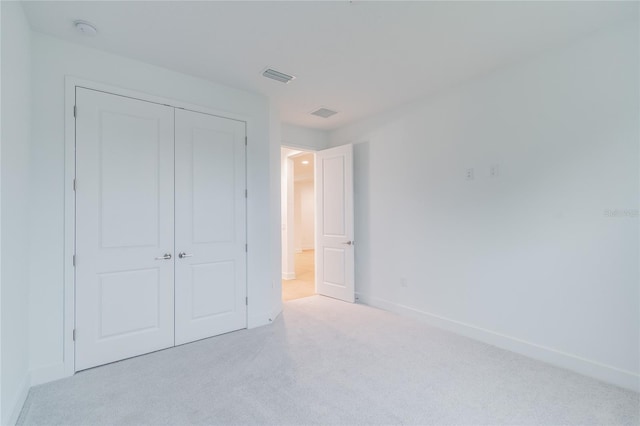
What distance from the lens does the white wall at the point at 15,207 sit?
174 centimetres

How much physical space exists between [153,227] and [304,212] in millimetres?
8979

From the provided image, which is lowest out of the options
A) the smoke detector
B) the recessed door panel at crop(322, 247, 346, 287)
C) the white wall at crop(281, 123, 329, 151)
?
the recessed door panel at crop(322, 247, 346, 287)

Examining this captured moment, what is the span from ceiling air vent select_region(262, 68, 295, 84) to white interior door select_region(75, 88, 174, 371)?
3.32 feet

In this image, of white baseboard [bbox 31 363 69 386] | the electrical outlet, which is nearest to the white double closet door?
white baseboard [bbox 31 363 69 386]

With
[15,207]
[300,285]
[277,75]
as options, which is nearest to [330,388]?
[15,207]

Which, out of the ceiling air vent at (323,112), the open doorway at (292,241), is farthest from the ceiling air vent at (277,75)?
the open doorway at (292,241)

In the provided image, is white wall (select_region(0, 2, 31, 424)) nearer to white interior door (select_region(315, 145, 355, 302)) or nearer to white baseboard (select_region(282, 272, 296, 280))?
white interior door (select_region(315, 145, 355, 302))

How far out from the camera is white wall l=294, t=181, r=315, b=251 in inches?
456

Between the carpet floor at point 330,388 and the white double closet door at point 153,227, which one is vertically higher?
the white double closet door at point 153,227

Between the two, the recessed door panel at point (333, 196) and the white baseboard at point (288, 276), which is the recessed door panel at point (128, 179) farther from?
the white baseboard at point (288, 276)

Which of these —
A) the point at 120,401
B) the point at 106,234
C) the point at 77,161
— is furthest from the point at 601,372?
the point at 77,161

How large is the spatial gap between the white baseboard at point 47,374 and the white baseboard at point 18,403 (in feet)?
0.15

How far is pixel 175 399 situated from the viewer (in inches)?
83.3

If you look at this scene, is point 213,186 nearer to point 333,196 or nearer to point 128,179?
point 128,179
